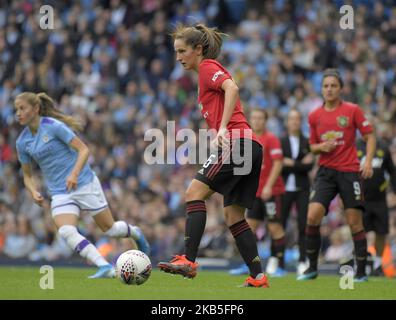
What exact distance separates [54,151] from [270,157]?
11.3 ft

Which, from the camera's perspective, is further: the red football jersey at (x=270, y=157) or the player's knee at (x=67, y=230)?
the red football jersey at (x=270, y=157)

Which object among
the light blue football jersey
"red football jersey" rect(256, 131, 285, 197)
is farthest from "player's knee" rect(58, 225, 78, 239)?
"red football jersey" rect(256, 131, 285, 197)

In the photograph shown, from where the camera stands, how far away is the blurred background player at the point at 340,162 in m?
11.0

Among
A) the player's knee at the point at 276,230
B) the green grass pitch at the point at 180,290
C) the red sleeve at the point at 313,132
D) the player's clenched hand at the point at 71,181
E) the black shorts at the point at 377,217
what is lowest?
the green grass pitch at the point at 180,290

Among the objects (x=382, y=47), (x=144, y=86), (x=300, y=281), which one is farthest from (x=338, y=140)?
(x=144, y=86)

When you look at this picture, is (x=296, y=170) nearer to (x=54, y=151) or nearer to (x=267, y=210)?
(x=267, y=210)

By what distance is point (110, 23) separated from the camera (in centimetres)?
2308

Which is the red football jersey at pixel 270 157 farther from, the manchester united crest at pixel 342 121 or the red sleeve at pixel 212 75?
the red sleeve at pixel 212 75

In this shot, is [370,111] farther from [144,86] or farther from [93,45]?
[93,45]

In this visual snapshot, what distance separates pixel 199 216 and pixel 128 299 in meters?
1.25

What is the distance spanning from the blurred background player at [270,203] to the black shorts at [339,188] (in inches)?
69.8

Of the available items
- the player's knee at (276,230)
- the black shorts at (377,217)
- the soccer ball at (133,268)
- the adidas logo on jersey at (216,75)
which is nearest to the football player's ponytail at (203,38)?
the adidas logo on jersey at (216,75)

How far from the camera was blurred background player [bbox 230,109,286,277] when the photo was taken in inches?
509

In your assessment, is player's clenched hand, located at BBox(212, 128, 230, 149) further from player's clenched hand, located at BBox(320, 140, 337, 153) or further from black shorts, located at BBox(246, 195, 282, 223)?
black shorts, located at BBox(246, 195, 282, 223)
